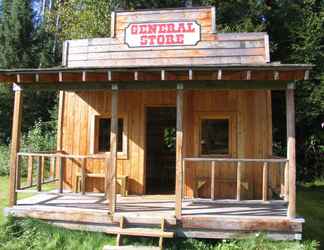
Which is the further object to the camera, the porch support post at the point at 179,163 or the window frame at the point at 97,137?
the window frame at the point at 97,137

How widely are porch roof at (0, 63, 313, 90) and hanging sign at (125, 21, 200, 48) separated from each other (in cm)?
266

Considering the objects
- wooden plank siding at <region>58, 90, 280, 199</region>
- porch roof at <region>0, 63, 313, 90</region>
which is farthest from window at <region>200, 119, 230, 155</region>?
porch roof at <region>0, 63, 313, 90</region>

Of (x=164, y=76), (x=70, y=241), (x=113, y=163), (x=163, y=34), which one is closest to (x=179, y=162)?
(x=113, y=163)

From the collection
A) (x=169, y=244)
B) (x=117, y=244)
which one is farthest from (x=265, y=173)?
(x=117, y=244)

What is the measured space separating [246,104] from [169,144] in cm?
393

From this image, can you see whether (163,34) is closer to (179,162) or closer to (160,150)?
(179,162)

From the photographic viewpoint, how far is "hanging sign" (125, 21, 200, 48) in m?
9.92

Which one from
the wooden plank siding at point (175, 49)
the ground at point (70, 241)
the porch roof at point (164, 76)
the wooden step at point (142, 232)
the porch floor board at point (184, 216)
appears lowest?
the ground at point (70, 241)

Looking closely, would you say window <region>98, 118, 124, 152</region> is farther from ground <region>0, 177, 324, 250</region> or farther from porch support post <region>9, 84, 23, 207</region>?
ground <region>0, 177, 324, 250</region>

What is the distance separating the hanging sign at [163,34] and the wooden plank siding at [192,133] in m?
1.24

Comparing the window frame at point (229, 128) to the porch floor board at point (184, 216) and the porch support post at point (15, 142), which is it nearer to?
the porch floor board at point (184, 216)

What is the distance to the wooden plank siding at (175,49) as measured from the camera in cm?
974

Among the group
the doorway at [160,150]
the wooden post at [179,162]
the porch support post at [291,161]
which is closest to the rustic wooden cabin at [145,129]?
the wooden post at [179,162]

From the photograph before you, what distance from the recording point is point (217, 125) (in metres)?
9.82
